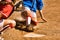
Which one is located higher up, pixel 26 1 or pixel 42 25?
pixel 26 1

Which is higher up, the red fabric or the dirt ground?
the red fabric

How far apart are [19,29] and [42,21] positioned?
0.67 meters

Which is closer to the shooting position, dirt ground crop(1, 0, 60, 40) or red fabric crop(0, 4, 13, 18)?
dirt ground crop(1, 0, 60, 40)

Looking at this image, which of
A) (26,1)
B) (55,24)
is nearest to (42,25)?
(55,24)

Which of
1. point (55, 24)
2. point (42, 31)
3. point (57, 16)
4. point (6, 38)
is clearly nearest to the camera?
point (6, 38)

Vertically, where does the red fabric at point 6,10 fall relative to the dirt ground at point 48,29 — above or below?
above

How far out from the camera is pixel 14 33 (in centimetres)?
496

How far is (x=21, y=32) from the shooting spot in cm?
518

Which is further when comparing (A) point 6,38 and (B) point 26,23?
(B) point 26,23

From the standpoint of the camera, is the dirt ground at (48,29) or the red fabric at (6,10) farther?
the red fabric at (6,10)

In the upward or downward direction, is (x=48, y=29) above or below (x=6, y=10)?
below

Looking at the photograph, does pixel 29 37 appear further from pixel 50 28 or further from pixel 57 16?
pixel 57 16

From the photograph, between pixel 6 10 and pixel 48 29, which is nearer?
pixel 6 10

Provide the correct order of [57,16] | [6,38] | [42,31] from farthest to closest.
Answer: [57,16]
[42,31]
[6,38]
